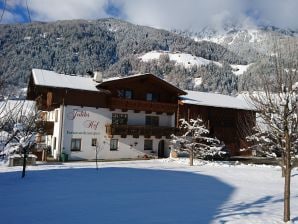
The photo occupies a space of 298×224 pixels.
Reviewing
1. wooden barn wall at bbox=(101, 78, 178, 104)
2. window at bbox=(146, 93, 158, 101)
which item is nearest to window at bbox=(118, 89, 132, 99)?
wooden barn wall at bbox=(101, 78, 178, 104)

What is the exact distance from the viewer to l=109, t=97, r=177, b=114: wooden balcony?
39.1m

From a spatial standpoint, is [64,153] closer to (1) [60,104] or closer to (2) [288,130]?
(1) [60,104]

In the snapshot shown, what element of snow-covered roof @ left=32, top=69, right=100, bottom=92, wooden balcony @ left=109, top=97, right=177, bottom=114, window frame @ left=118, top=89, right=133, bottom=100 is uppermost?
snow-covered roof @ left=32, top=69, right=100, bottom=92

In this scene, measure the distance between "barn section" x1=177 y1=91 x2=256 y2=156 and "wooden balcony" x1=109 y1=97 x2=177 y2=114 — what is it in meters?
2.02

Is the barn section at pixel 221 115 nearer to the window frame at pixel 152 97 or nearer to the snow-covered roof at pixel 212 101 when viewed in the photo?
the snow-covered roof at pixel 212 101

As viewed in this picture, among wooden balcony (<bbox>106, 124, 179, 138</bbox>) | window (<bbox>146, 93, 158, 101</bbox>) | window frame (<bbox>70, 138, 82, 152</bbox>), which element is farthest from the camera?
window (<bbox>146, 93, 158, 101</bbox>)

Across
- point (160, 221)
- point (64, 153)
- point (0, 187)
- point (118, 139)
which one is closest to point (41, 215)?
point (160, 221)

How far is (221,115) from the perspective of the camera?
47.9 meters

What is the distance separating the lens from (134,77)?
40.5 meters

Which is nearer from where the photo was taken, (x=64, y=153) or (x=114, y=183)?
(x=114, y=183)

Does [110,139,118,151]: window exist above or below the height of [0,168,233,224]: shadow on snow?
above

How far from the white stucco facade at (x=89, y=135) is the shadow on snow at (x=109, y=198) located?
12613 mm

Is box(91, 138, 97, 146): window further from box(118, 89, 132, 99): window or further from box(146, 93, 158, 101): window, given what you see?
box(146, 93, 158, 101): window

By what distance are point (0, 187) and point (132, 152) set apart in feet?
74.5
